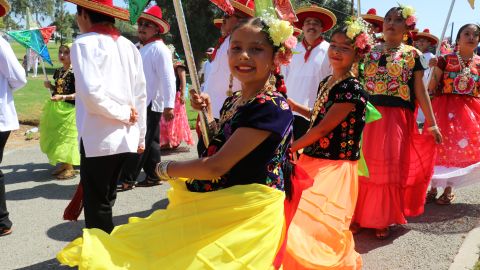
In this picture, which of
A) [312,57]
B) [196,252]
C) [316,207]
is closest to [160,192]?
[312,57]

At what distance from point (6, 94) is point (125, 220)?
1.75 metres

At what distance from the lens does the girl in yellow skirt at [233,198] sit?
2119mm

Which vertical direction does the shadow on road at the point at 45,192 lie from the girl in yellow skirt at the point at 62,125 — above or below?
below

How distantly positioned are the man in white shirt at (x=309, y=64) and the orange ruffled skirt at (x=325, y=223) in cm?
142

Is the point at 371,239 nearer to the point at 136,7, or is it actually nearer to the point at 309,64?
the point at 309,64

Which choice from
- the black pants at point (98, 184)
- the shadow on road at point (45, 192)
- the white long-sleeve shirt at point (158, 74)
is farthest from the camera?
the white long-sleeve shirt at point (158, 74)

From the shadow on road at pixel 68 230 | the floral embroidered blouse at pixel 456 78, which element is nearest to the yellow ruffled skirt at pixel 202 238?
the shadow on road at pixel 68 230

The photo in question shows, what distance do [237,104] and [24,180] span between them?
501 centimetres

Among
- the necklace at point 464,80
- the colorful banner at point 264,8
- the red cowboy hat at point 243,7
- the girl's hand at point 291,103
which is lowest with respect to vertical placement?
the girl's hand at point 291,103

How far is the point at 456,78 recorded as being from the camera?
5.57 m

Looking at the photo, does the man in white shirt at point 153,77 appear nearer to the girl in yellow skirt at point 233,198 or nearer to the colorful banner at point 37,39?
the colorful banner at point 37,39

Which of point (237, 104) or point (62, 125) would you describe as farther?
point (62, 125)

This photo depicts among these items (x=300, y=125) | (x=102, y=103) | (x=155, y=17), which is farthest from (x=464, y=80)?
(x=102, y=103)

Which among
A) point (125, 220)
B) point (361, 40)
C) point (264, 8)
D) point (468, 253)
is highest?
point (264, 8)
